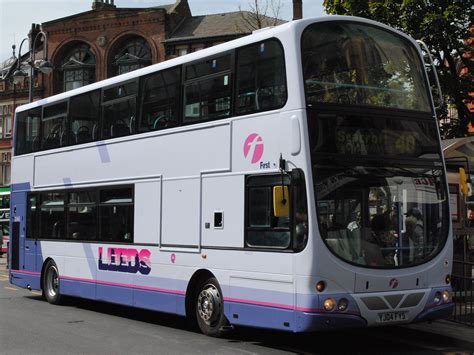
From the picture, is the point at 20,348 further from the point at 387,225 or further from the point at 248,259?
the point at 387,225

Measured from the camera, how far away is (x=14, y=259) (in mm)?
15406

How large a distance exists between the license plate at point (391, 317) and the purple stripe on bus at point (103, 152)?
6109mm

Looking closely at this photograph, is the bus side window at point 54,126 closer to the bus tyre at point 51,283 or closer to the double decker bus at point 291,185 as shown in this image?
the bus tyre at point 51,283

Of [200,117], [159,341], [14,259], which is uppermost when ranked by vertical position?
[200,117]

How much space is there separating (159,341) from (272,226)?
8.33ft

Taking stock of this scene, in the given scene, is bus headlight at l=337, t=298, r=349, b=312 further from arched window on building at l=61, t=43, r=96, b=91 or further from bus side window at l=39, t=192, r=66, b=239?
arched window on building at l=61, t=43, r=96, b=91

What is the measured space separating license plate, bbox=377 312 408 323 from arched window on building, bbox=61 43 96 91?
49.6 metres

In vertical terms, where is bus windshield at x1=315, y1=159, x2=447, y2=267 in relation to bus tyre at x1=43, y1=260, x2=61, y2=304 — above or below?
above

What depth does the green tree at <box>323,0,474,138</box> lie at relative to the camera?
21062 mm

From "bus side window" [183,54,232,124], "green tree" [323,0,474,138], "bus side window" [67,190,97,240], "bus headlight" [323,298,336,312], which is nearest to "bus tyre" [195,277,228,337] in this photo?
"bus headlight" [323,298,336,312]

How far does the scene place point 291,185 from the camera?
7.81 metres

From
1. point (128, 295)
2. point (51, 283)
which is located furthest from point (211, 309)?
point (51, 283)

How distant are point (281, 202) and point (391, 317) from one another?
1.94 m

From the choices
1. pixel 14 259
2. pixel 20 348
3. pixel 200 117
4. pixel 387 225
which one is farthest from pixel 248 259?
pixel 14 259
